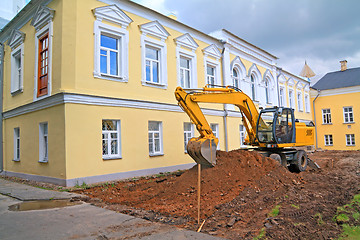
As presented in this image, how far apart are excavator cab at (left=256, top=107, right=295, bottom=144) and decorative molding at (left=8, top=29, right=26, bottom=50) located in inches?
472

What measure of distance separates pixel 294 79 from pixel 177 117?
63.6 feet

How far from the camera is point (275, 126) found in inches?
453

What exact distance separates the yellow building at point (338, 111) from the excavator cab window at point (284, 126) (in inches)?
817

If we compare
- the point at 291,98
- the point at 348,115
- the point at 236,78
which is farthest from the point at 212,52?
the point at 348,115

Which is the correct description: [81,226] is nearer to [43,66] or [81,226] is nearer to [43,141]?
[43,141]

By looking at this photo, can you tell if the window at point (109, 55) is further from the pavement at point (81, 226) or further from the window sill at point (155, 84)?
the pavement at point (81, 226)

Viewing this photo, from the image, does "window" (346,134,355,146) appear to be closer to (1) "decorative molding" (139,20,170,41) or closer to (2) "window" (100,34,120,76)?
(1) "decorative molding" (139,20,170,41)

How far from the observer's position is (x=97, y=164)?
35.0 feet

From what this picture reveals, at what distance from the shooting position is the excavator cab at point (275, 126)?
37.6ft

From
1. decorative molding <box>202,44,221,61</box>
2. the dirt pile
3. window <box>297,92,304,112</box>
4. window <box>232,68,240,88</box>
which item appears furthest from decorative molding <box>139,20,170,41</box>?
window <box>297,92,304,112</box>

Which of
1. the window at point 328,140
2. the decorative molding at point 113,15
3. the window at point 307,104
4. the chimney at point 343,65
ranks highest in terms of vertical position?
the chimney at point 343,65

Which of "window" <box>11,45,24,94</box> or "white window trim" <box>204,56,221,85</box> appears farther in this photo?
"white window trim" <box>204,56,221,85</box>

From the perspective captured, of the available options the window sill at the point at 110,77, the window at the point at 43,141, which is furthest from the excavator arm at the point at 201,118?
the window at the point at 43,141

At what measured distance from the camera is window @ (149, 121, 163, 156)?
13.0m
